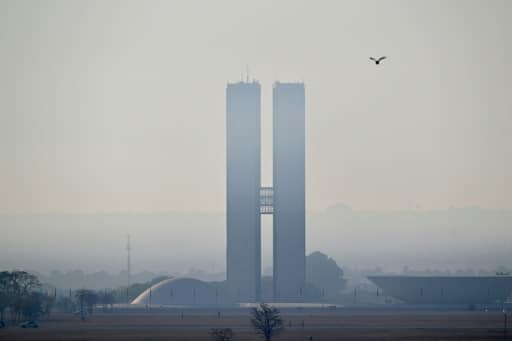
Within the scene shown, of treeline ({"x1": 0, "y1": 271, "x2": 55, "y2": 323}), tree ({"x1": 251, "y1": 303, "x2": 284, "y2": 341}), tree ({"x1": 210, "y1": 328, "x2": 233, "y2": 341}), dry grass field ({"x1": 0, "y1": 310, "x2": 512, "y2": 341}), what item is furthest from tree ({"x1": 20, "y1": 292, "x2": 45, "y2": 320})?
tree ({"x1": 210, "y1": 328, "x2": 233, "y2": 341})

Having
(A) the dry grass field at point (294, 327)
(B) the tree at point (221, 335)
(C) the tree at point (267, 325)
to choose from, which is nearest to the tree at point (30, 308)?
(A) the dry grass field at point (294, 327)

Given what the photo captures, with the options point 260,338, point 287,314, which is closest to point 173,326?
point 260,338

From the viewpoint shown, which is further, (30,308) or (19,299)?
(19,299)

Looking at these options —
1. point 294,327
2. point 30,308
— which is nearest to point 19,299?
point 30,308

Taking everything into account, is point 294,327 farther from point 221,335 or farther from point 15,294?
point 15,294

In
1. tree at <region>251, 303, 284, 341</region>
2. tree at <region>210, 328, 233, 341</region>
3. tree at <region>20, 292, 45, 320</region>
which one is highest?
tree at <region>20, 292, 45, 320</region>

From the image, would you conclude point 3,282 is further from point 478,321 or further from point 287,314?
point 478,321

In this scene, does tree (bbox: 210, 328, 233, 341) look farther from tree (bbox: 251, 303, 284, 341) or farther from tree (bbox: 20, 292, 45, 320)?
tree (bbox: 20, 292, 45, 320)

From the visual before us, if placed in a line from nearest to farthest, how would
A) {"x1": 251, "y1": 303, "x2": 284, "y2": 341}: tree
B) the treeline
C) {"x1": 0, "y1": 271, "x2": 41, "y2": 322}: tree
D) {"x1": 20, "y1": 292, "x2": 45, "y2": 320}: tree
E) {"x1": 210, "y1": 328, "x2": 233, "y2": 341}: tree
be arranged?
1. {"x1": 210, "y1": 328, "x2": 233, "y2": 341}: tree
2. {"x1": 251, "y1": 303, "x2": 284, "y2": 341}: tree
3. {"x1": 20, "y1": 292, "x2": 45, "y2": 320}: tree
4. the treeline
5. {"x1": 0, "y1": 271, "x2": 41, "y2": 322}: tree

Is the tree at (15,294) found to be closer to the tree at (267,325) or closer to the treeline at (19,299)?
the treeline at (19,299)
